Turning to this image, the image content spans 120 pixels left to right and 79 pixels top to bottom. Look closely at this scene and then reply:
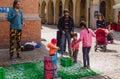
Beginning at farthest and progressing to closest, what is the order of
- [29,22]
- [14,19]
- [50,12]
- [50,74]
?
[50,12] → [29,22] → [14,19] → [50,74]

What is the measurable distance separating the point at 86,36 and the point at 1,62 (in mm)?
3098

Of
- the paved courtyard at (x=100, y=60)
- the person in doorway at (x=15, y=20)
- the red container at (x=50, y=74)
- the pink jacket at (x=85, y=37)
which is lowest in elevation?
the paved courtyard at (x=100, y=60)

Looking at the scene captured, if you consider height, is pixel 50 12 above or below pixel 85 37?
above

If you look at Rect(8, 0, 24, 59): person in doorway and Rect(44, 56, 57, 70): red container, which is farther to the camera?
Rect(8, 0, 24, 59): person in doorway

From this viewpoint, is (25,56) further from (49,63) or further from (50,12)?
(50,12)

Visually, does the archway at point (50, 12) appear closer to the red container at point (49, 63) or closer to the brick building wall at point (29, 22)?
the brick building wall at point (29, 22)

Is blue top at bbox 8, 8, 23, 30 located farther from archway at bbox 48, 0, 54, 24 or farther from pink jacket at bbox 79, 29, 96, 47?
archway at bbox 48, 0, 54, 24

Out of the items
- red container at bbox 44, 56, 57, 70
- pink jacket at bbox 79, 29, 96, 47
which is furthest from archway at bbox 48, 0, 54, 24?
red container at bbox 44, 56, 57, 70

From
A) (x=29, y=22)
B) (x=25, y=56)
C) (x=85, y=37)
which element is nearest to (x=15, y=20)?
(x=25, y=56)

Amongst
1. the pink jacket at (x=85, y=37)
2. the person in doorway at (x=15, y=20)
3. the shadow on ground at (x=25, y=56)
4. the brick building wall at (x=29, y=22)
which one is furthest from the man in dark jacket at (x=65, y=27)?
the brick building wall at (x=29, y=22)

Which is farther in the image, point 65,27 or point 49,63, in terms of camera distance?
point 65,27

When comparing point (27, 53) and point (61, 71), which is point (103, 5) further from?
point (61, 71)

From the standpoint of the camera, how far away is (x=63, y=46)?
11.2m

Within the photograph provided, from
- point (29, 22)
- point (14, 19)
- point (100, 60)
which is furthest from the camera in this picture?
point (29, 22)
